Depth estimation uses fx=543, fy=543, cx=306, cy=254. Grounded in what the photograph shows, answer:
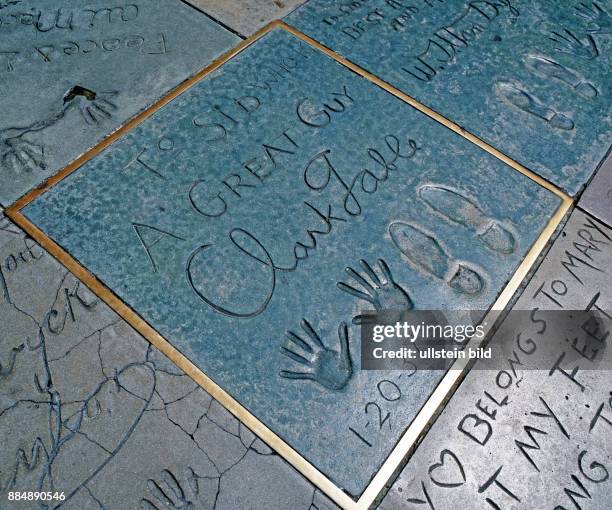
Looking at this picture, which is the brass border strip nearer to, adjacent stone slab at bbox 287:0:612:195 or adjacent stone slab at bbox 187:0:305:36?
adjacent stone slab at bbox 287:0:612:195

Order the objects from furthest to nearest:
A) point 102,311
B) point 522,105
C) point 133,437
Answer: point 522,105
point 102,311
point 133,437

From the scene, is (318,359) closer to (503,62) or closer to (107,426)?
(107,426)

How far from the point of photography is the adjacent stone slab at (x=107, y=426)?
1.00m

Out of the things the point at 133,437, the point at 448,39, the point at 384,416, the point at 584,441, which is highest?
the point at 448,39

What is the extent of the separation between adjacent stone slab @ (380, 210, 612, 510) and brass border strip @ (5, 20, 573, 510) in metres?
0.03

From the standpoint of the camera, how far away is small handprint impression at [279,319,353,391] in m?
1.12

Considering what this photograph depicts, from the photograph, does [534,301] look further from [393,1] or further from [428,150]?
[393,1]

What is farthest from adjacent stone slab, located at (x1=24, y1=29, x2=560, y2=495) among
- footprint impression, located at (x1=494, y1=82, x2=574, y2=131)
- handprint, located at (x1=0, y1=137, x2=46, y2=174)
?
footprint impression, located at (x1=494, y1=82, x2=574, y2=131)

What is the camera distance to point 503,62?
5.43 feet

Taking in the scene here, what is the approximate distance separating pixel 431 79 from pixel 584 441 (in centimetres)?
104

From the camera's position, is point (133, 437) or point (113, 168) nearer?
point (133, 437)

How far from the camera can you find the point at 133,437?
104cm

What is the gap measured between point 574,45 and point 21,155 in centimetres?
166

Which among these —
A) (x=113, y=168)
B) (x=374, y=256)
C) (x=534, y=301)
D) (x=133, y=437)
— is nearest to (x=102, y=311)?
(x=133, y=437)
